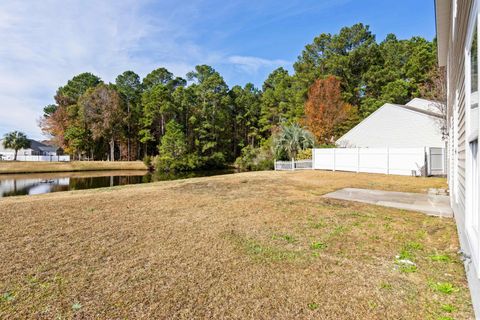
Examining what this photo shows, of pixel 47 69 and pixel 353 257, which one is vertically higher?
pixel 47 69

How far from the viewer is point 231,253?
3.40 metres

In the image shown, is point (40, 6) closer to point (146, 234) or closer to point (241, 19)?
point (146, 234)

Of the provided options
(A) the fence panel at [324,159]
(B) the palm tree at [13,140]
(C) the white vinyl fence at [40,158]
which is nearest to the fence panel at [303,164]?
(A) the fence panel at [324,159]

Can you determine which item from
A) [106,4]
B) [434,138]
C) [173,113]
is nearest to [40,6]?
[106,4]

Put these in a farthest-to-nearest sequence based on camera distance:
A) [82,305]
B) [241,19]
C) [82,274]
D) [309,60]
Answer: [309,60] → [241,19] → [82,274] → [82,305]

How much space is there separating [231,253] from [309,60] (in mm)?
34058

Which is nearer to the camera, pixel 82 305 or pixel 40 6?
pixel 82 305

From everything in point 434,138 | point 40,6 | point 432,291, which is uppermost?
point 40,6

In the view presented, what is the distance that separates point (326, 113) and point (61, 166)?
1227 inches

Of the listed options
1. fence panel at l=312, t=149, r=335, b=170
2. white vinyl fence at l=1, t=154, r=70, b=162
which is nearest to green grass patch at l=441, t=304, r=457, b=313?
fence panel at l=312, t=149, r=335, b=170

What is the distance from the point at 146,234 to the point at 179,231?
21.3 inches

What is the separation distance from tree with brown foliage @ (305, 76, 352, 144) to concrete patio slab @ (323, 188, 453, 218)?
16.8 meters

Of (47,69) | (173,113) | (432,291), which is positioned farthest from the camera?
(173,113)

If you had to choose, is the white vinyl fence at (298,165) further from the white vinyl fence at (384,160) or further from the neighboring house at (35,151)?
the neighboring house at (35,151)
